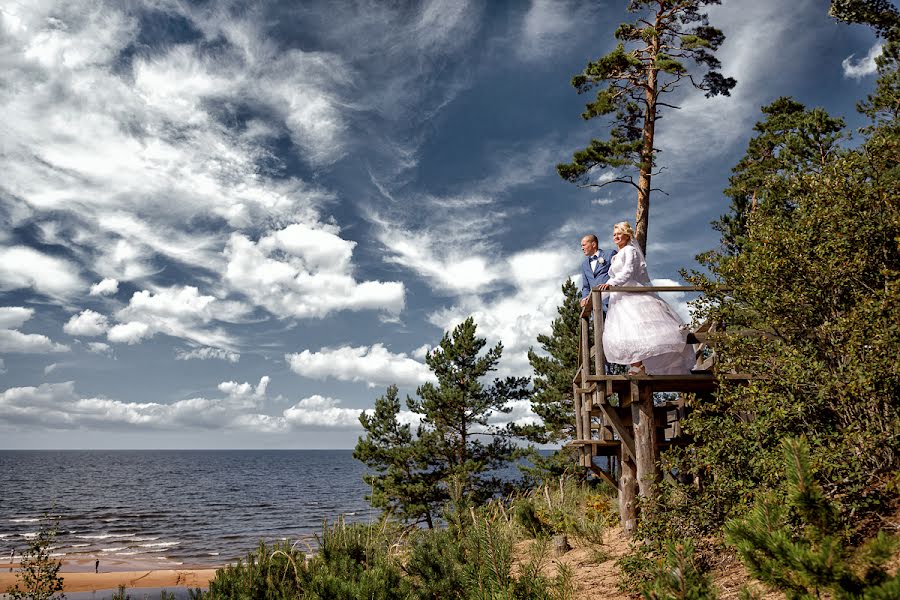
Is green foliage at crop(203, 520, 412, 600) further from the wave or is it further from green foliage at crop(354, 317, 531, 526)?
the wave

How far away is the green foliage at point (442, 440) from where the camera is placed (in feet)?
67.7

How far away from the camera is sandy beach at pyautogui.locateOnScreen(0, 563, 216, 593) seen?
1847 cm

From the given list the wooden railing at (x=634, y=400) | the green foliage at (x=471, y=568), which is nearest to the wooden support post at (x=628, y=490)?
the wooden railing at (x=634, y=400)

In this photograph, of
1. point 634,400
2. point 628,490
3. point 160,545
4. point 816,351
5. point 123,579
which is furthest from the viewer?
point 160,545

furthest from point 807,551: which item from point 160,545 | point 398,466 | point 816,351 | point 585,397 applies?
point 160,545

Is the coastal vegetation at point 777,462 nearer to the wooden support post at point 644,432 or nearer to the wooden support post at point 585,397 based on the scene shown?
the wooden support post at point 644,432

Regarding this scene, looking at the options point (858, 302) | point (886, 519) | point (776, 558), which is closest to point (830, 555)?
point (776, 558)

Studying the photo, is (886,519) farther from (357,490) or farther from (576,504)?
(357,490)

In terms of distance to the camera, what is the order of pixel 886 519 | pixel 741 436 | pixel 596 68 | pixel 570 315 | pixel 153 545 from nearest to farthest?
pixel 886 519
pixel 741 436
pixel 596 68
pixel 570 315
pixel 153 545

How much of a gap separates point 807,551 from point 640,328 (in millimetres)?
5408

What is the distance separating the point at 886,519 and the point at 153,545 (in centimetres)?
3509

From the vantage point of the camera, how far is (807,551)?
2.63 metres

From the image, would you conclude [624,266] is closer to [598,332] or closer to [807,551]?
[598,332]

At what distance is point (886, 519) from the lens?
14.7 feet
